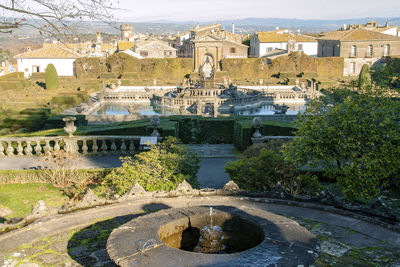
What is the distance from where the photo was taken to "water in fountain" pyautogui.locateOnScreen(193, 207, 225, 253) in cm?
776

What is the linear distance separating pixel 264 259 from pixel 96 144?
520 inches

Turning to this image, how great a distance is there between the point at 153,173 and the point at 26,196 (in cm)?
404

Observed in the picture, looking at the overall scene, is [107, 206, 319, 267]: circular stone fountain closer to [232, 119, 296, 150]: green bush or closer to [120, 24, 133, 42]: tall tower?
[232, 119, 296, 150]: green bush

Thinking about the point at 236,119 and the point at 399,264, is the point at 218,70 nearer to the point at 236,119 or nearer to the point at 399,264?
the point at 236,119

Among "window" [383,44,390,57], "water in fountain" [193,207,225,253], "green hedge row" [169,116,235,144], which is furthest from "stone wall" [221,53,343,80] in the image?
"water in fountain" [193,207,225,253]

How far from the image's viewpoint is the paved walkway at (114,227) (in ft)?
26.9

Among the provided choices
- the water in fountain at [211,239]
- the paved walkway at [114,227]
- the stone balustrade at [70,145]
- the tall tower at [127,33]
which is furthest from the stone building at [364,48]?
the water in fountain at [211,239]

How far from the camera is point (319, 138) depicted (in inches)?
452

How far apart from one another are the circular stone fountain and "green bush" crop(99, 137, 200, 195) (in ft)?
11.3

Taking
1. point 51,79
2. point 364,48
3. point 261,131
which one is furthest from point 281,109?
point 364,48

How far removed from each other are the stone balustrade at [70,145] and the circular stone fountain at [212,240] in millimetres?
10260

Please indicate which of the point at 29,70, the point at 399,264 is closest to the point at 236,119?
the point at 399,264

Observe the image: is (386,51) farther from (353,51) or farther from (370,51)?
(353,51)

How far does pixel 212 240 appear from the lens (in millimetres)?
7754
